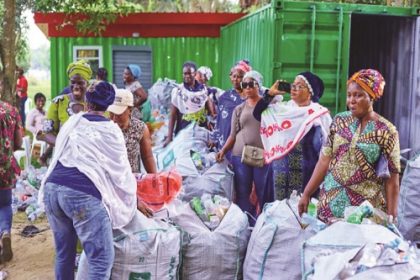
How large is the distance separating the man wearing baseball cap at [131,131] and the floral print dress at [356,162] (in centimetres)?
140

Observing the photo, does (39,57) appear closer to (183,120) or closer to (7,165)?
(183,120)

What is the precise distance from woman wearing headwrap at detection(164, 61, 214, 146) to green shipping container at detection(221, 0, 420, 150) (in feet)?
2.50

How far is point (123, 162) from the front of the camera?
11.2 ft

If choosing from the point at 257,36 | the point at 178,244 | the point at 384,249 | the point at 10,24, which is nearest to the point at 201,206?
the point at 178,244

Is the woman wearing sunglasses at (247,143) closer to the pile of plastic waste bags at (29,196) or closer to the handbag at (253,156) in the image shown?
the handbag at (253,156)

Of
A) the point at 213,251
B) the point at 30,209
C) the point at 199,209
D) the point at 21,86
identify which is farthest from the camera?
Result: the point at 21,86

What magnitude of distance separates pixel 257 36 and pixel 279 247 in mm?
3828

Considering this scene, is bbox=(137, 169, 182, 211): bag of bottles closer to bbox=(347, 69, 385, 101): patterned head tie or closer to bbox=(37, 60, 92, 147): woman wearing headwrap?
bbox=(37, 60, 92, 147): woman wearing headwrap

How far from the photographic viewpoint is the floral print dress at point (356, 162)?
3234 millimetres

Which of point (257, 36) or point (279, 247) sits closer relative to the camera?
point (279, 247)

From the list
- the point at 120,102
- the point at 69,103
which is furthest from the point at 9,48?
the point at 120,102

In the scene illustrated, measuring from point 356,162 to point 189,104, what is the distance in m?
3.60

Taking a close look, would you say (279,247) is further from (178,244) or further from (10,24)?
(10,24)

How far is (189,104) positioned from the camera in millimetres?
6668
